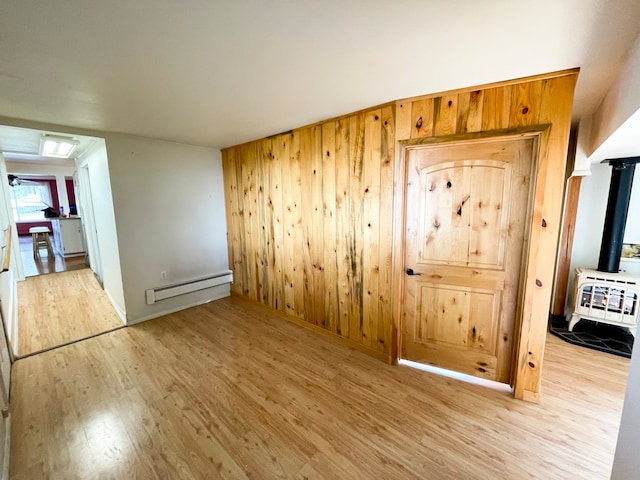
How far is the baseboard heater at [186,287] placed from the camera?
11.0 ft

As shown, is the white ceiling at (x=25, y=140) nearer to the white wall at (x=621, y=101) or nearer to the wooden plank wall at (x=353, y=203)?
the wooden plank wall at (x=353, y=203)

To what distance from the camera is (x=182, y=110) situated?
7.40 ft

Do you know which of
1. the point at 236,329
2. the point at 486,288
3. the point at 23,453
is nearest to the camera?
the point at 23,453

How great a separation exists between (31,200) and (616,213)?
50.9ft

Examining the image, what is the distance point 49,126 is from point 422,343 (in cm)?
419

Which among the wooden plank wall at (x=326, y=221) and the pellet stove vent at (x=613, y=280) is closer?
the wooden plank wall at (x=326, y=221)

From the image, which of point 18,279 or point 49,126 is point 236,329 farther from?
point 18,279

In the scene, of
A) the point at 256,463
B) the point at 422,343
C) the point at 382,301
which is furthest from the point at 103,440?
the point at 422,343

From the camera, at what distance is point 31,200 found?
9.47 m

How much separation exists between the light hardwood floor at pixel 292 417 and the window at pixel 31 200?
34.8 ft

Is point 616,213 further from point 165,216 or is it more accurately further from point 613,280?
point 165,216

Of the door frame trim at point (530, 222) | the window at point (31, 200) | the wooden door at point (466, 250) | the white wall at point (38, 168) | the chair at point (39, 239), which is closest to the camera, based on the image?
the door frame trim at point (530, 222)

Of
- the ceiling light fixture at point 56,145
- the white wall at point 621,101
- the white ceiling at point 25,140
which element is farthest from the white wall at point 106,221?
the white wall at point 621,101

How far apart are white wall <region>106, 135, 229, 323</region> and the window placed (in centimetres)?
997
